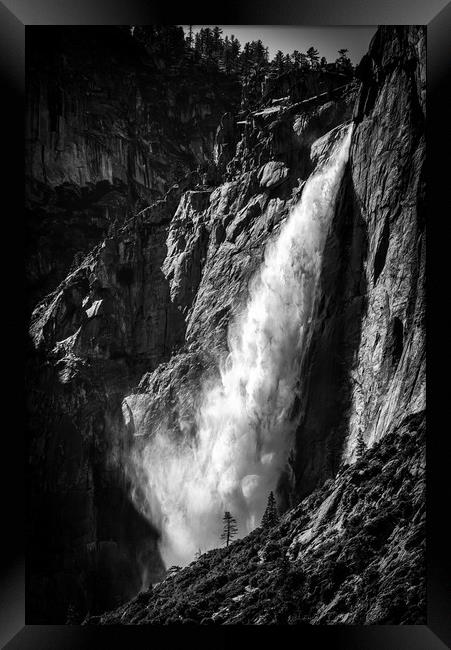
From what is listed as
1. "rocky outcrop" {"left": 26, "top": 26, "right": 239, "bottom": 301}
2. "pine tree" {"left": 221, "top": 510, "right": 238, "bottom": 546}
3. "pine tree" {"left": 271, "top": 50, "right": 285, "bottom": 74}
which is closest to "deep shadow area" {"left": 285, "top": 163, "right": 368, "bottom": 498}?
"pine tree" {"left": 221, "top": 510, "right": 238, "bottom": 546}

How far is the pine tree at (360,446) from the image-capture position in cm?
665

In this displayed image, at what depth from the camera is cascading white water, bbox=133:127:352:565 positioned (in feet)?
22.4

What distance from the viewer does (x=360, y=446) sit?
6660mm

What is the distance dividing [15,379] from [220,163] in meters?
2.78

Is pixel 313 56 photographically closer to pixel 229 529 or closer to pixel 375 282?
pixel 375 282

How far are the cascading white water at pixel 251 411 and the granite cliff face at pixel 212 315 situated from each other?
0.11 m

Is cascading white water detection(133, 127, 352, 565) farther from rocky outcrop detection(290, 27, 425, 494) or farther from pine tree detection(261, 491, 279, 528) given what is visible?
rocky outcrop detection(290, 27, 425, 494)

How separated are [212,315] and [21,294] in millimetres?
1757

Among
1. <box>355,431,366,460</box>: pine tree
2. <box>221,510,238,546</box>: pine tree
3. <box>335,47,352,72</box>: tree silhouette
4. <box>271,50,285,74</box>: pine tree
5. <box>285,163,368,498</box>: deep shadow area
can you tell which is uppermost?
<box>271,50,285,74</box>: pine tree

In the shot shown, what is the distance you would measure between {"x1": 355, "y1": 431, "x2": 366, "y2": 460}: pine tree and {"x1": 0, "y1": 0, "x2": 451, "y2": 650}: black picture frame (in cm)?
56

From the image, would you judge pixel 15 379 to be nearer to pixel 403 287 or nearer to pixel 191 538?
pixel 191 538

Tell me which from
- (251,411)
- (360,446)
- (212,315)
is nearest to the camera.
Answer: (360,446)

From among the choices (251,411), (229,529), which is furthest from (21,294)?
(229,529)

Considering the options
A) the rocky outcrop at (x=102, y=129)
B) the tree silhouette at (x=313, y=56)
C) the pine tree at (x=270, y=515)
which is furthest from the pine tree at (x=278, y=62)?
the pine tree at (x=270, y=515)
